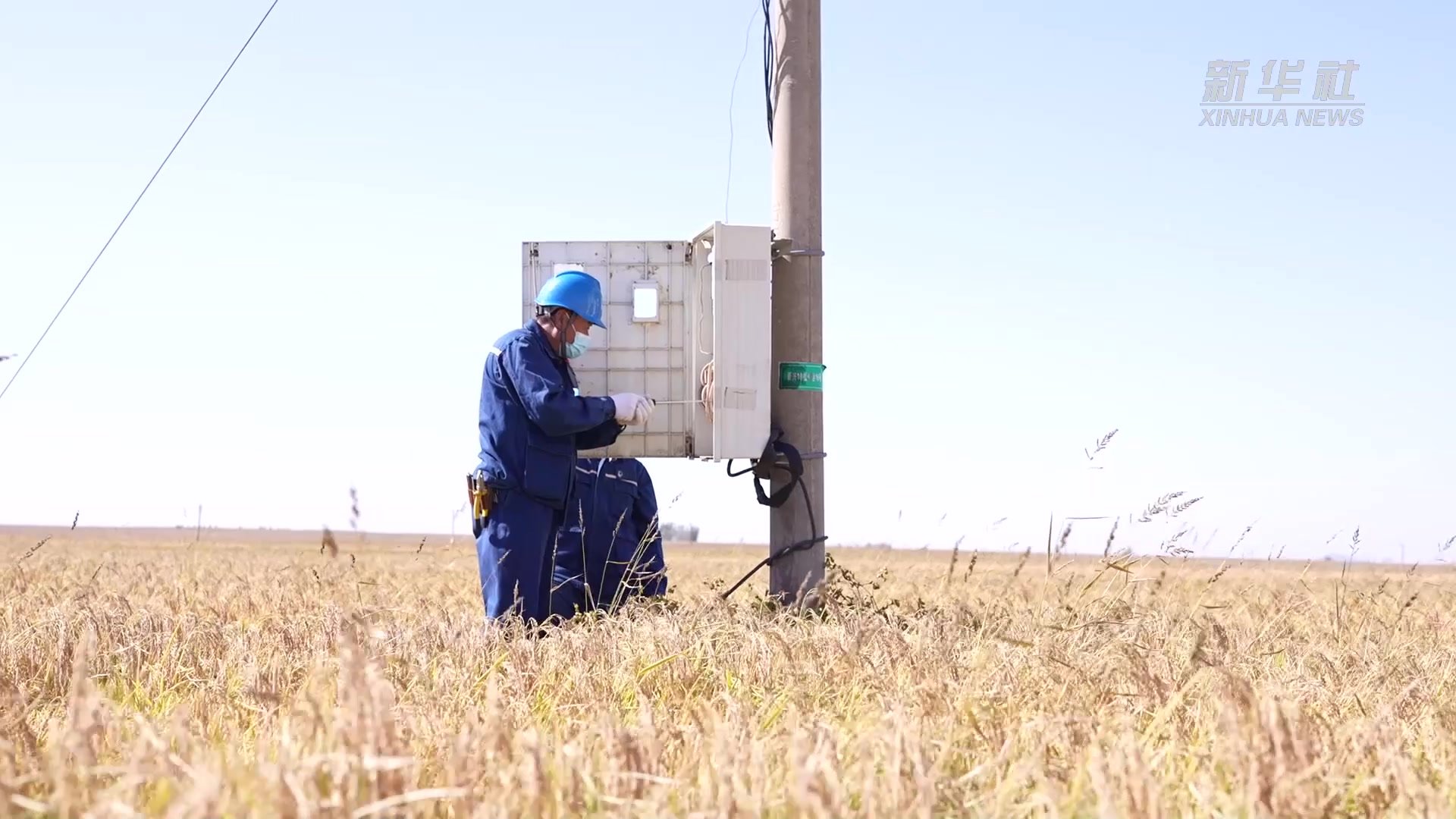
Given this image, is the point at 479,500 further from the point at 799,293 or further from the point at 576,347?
Answer: the point at 799,293

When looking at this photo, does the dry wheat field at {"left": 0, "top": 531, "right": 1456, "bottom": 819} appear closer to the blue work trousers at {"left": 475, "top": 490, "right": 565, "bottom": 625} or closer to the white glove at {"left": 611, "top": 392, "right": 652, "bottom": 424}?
the blue work trousers at {"left": 475, "top": 490, "right": 565, "bottom": 625}

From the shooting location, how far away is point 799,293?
272 inches

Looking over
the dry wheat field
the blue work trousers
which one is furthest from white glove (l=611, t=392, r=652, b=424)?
the dry wheat field

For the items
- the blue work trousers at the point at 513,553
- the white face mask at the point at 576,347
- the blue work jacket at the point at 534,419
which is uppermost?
the white face mask at the point at 576,347

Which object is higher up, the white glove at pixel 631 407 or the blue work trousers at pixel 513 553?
the white glove at pixel 631 407

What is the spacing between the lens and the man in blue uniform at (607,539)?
6.85 meters

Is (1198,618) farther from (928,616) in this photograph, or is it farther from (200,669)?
(200,669)

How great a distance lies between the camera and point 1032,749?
330 centimetres

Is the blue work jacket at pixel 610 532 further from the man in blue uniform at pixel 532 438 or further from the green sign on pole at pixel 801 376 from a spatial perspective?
the green sign on pole at pixel 801 376

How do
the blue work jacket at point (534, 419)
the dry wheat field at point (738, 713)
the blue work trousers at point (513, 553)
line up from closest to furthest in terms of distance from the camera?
the dry wheat field at point (738, 713)
the blue work jacket at point (534, 419)
the blue work trousers at point (513, 553)

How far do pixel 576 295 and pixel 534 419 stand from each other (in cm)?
67

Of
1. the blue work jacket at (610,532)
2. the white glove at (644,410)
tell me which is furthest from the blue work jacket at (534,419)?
the blue work jacket at (610,532)

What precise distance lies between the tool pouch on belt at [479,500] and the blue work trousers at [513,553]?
0.03 m

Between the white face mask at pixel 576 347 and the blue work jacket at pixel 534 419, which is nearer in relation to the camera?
the blue work jacket at pixel 534 419
